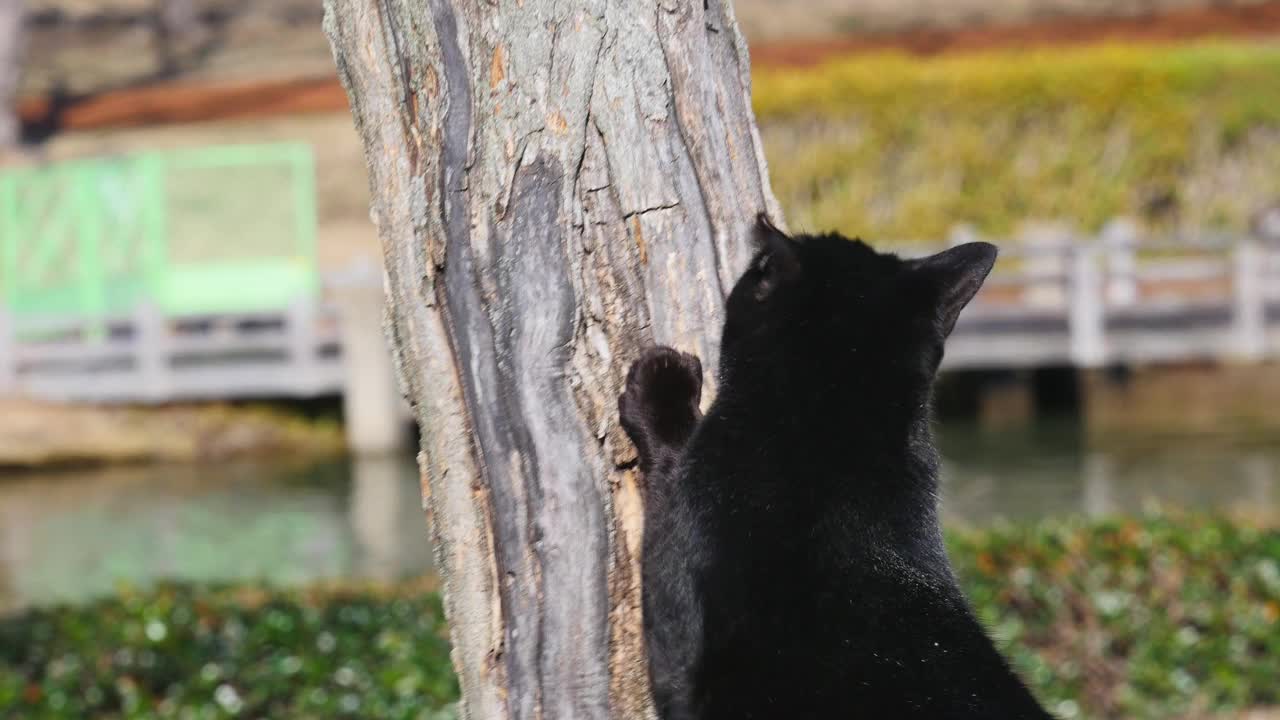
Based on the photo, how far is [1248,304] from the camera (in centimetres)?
1220

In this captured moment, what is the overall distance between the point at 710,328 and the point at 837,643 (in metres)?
0.51

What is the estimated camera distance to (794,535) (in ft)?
7.17

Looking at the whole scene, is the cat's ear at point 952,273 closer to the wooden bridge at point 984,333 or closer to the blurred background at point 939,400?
the blurred background at point 939,400

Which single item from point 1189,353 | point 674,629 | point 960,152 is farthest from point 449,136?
point 960,152

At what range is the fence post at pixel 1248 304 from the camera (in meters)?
12.2

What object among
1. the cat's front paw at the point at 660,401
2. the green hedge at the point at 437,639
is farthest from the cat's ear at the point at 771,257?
the green hedge at the point at 437,639

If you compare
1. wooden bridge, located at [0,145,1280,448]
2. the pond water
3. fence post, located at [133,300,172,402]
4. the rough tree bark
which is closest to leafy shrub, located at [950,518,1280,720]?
the pond water

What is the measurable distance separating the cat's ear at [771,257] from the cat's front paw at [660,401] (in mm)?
178

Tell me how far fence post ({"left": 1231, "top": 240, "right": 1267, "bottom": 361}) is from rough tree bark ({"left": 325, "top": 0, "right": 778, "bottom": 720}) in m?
11.3

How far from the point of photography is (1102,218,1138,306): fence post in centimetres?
1246

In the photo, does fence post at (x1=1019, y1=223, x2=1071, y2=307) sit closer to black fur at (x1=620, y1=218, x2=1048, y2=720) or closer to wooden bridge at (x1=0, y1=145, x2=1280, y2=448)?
wooden bridge at (x1=0, y1=145, x2=1280, y2=448)

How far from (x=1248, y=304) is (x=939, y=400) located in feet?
9.29

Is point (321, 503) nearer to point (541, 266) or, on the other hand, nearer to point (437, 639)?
point (437, 639)

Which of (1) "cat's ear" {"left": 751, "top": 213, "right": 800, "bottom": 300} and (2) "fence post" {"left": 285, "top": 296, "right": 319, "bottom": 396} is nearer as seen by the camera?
(1) "cat's ear" {"left": 751, "top": 213, "right": 800, "bottom": 300}
